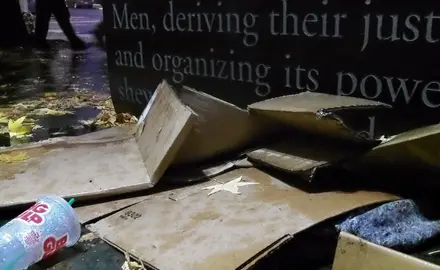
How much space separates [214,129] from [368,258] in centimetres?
73

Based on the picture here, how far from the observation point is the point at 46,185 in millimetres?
1547

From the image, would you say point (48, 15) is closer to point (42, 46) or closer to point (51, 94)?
point (42, 46)

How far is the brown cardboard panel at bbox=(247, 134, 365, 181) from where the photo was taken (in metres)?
1.40

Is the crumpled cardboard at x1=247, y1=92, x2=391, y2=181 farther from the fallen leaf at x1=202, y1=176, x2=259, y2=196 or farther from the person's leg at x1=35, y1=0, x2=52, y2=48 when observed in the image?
the person's leg at x1=35, y1=0, x2=52, y2=48

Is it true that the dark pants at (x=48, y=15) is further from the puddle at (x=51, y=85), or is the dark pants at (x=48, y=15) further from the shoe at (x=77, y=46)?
the puddle at (x=51, y=85)

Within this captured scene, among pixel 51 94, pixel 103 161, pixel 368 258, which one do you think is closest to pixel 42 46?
pixel 51 94

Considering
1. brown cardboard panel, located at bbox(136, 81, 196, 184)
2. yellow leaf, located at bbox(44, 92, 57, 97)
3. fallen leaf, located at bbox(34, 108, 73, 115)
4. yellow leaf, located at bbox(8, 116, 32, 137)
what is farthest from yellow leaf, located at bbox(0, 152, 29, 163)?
yellow leaf, located at bbox(44, 92, 57, 97)

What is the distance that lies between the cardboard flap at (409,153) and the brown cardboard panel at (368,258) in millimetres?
338

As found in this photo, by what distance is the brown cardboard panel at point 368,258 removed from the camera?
0.95 meters

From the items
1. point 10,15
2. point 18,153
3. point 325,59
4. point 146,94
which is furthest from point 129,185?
point 10,15

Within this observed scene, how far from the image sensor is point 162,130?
1.64 meters

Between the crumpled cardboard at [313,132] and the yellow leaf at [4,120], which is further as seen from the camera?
the yellow leaf at [4,120]

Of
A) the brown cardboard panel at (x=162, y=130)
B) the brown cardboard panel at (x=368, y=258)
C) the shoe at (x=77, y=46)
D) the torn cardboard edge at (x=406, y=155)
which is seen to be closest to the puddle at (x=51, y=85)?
the shoe at (x=77, y=46)

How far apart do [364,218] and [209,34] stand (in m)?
1.03
